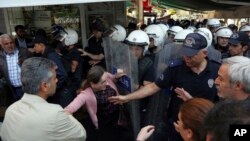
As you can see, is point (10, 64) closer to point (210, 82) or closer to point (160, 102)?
point (160, 102)

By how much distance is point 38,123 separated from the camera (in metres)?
2.11

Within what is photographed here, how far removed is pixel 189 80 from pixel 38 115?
157 centimetres

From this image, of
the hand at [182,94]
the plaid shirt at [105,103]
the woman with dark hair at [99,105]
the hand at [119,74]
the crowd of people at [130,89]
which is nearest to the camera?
the crowd of people at [130,89]

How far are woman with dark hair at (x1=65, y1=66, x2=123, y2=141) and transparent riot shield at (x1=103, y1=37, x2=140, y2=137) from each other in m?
0.12

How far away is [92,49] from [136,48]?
1.58 m

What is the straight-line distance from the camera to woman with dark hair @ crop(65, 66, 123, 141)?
129 inches

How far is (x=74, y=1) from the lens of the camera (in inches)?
164

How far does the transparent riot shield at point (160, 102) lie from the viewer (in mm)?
3654

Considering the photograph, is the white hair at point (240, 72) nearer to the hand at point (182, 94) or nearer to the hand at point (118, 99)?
the hand at point (182, 94)

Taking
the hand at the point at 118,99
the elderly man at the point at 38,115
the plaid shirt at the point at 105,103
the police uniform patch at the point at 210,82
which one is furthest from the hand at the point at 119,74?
the elderly man at the point at 38,115

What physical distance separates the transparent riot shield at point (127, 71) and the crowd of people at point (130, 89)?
0.4 inches

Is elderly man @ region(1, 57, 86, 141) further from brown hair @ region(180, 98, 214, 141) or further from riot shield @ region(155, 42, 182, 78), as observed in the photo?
riot shield @ region(155, 42, 182, 78)

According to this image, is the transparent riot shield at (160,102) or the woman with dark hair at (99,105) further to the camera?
the transparent riot shield at (160,102)

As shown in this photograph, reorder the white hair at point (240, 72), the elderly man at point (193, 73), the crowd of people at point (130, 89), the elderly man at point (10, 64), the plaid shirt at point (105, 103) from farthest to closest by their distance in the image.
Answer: the elderly man at point (10, 64) < the plaid shirt at point (105, 103) < the elderly man at point (193, 73) < the white hair at point (240, 72) < the crowd of people at point (130, 89)
